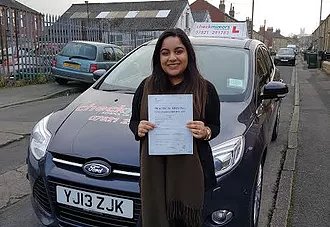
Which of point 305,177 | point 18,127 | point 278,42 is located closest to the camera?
point 305,177

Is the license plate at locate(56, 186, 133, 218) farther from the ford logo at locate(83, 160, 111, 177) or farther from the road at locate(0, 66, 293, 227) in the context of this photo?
the road at locate(0, 66, 293, 227)

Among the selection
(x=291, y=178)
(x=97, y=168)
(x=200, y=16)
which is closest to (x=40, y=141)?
(x=97, y=168)

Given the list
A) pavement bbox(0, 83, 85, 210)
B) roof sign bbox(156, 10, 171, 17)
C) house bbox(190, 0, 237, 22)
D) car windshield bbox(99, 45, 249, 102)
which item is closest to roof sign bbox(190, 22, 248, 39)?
car windshield bbox(99, 45, 249, 102)

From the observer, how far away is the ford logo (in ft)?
8.60

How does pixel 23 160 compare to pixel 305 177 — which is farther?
pixel 23 160

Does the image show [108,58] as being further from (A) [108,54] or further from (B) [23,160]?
(B) [23,160]

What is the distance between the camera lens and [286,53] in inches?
1385

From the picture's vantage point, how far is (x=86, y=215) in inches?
108

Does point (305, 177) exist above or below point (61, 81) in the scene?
below

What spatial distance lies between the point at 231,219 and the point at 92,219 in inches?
37.1

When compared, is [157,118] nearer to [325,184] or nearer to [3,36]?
[325,184]

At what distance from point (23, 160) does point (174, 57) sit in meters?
3.73

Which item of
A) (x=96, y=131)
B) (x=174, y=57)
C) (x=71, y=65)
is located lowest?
(x=96, y=131)

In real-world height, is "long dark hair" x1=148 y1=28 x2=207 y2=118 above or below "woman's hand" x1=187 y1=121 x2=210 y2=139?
above
